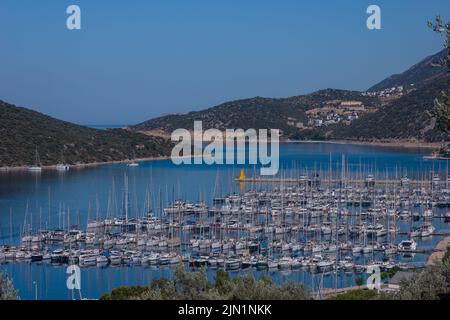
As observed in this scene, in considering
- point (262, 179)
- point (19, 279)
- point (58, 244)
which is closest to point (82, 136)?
point (262, 179)

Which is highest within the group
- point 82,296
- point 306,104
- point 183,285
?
point 306,104

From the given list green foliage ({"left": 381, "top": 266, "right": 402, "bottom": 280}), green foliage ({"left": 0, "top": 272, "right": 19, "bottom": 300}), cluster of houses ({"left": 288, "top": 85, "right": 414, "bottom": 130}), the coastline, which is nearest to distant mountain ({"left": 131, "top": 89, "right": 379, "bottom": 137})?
cluster of houses ({"left": 288, "top": 85, "right": 414, "bottom": 130})

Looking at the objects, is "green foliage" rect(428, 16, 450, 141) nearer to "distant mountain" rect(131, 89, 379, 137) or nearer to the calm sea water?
the calm sea water

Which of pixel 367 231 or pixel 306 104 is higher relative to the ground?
pixel 306 104

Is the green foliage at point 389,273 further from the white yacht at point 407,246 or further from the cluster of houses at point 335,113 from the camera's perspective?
the cluster of houses at point 335,113

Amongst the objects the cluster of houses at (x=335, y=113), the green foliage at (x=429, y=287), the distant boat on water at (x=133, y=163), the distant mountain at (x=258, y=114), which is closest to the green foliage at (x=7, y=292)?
the green foliage at (x=429, y=287)

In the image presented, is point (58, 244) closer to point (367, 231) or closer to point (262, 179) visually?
point (367, 231)
